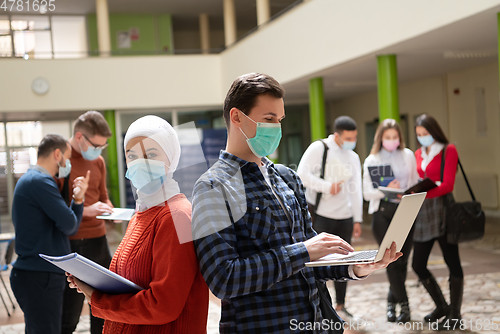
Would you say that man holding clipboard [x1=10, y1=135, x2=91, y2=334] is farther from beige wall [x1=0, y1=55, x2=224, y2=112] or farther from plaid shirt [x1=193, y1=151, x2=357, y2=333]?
beige wall [x1=0, y1=55, x2=224, y2=112]

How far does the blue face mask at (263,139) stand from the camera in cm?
154

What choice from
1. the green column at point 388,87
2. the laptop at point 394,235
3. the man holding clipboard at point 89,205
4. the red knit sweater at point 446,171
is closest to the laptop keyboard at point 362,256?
the laptop at point 394,235

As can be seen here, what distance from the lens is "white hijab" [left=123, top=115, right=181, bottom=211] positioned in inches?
60.7

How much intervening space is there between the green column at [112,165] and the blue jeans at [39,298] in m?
9.74

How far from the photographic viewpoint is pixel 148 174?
155 centimetres

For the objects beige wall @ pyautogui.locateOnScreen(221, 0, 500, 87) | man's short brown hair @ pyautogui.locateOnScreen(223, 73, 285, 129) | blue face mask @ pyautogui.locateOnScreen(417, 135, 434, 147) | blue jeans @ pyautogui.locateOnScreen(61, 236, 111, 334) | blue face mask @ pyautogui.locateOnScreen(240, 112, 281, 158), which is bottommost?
blue jeans @ pyautogui.locateOnScreen(61, 236, 111, 334)

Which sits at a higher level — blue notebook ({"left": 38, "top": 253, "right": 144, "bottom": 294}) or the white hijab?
the white hijab

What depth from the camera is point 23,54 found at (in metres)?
11.8

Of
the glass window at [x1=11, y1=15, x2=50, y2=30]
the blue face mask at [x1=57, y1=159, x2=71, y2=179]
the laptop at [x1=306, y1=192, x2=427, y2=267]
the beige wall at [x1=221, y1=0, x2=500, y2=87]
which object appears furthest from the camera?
the glass window at [x1=11, y1=15, x2=50, y2=30]

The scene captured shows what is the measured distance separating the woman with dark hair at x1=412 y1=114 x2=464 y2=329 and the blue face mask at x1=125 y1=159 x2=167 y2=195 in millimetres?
2906

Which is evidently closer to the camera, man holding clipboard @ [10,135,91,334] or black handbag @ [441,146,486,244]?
man holding clipboard @ [10,135,91,334]

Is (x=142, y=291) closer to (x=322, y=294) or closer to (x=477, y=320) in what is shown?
(x=322, y=294)

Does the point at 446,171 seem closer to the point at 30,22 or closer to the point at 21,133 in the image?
the point at 21,133

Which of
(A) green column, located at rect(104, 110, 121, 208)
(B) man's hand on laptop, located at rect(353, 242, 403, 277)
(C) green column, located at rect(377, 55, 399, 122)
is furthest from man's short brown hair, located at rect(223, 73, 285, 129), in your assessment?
(A) green column, located at rect(104, 110, 121, 208)
